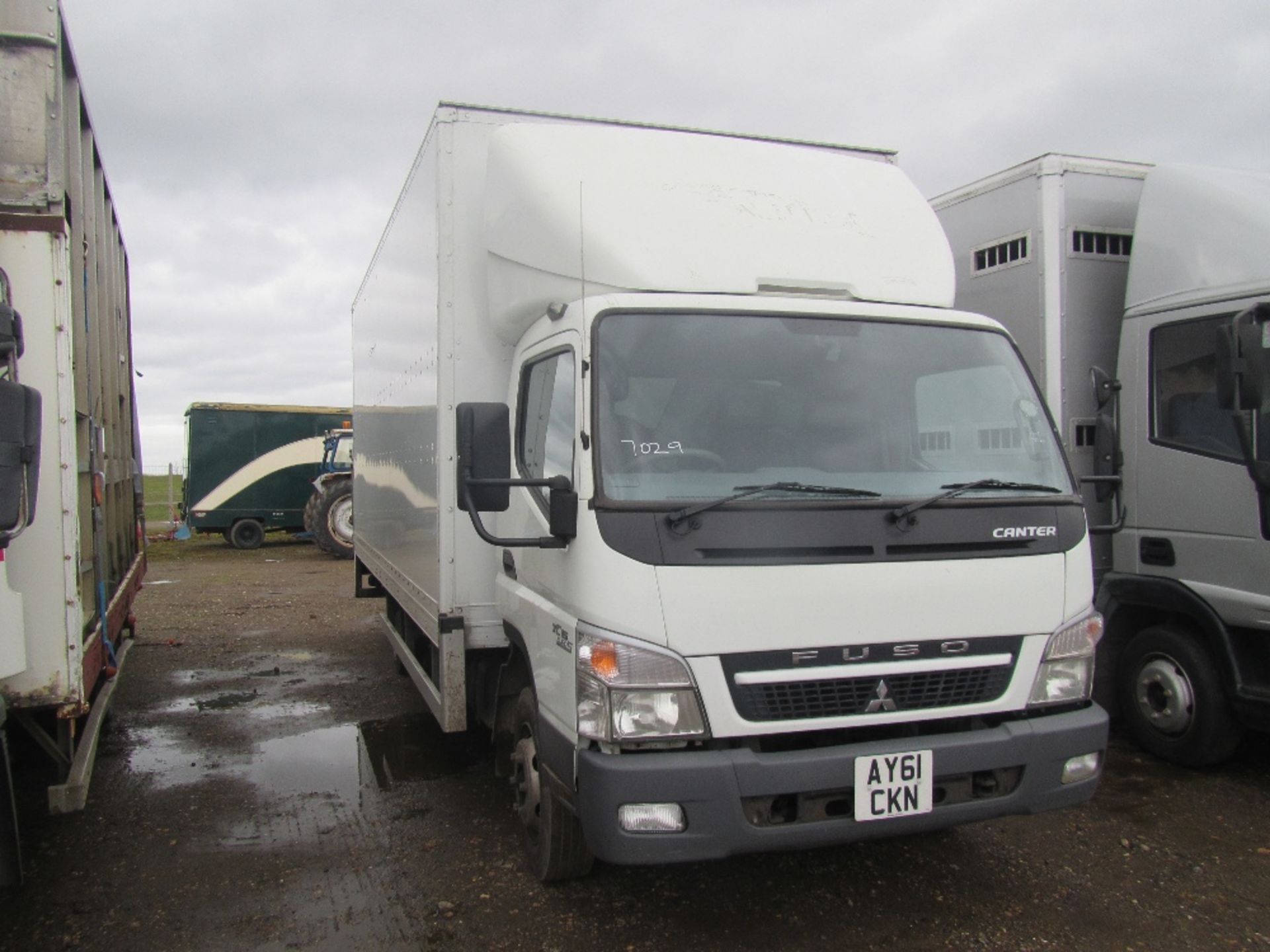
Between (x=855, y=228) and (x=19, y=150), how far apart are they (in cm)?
A: 312

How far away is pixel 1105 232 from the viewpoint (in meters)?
5.68

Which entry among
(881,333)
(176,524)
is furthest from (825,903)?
(176,524)

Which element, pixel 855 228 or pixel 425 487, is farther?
pixel 425 487

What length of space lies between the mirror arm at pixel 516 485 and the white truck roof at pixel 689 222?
767 mm

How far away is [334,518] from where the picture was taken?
687 inches

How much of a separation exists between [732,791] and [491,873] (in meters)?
1.58

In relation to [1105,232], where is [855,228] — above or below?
below

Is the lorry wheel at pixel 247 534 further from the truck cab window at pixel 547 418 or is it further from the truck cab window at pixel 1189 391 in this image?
the truck cab window at pixel 1189 391

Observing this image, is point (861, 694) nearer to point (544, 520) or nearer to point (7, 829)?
point (544, 520)

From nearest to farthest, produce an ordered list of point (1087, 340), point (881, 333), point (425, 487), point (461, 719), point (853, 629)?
point (853, 629), point (881, 333), point (461, 719), point (425, 487), point (1087, 340)

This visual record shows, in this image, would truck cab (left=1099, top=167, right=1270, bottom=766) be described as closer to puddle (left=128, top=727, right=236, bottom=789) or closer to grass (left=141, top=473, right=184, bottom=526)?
puddle (left=128, top=727, right=236, bottom=789)

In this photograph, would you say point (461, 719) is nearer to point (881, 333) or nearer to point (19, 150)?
point (881, 333)

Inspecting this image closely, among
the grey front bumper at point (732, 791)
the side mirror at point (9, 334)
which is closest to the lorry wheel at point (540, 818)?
the grey front bumper at point (732, 791)

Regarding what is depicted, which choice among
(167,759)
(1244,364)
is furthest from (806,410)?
(167,759)
